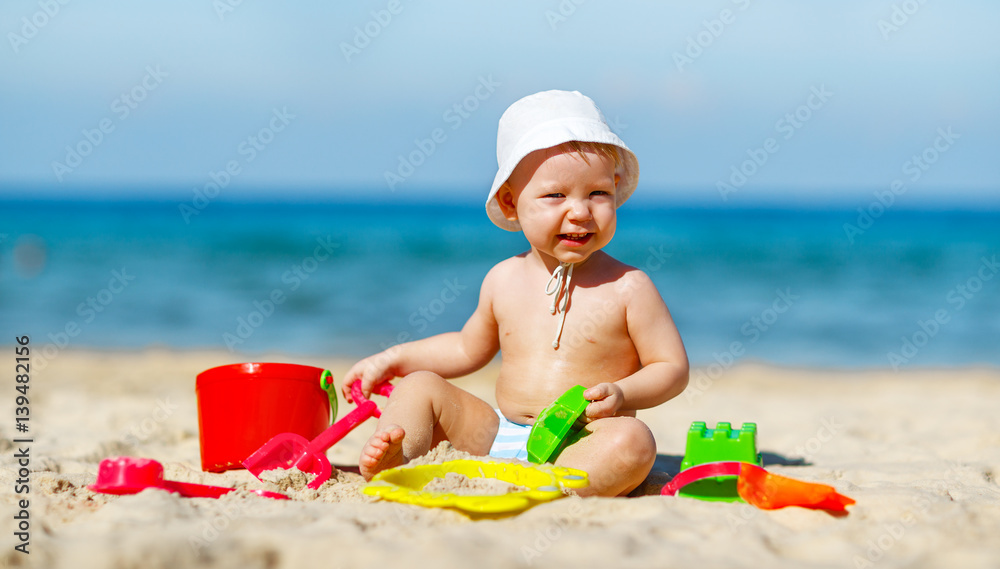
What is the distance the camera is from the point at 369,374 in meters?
2.94

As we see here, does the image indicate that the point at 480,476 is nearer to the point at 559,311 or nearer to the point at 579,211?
the point at 559,311

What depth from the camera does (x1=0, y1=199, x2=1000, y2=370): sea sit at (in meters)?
7.87

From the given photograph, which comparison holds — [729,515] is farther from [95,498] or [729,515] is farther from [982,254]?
[982,254]

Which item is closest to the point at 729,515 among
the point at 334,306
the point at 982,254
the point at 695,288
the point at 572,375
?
the point at 572,375

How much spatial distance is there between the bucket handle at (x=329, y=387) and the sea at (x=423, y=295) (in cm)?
446

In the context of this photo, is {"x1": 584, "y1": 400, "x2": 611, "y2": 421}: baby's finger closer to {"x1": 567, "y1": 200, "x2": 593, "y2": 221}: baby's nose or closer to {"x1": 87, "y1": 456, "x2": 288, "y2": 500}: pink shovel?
{"x1": 567, "y1": 200, "x2": 593, "y2": 221}: baby's nose

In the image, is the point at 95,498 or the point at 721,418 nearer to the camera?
the point at 95,498

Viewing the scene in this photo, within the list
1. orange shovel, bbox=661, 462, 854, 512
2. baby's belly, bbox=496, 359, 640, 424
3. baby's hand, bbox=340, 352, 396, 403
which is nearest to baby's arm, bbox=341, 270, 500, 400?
baby's hand, bbox=340, 352, 396, 403

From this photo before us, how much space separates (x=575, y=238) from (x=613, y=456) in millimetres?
722

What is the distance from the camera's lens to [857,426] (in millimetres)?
3969

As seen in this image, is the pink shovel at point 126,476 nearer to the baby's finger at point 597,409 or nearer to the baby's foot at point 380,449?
the baby's foot at point 380,449

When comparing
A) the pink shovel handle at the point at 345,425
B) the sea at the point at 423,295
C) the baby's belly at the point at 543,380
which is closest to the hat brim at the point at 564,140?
the baby's belly at the point at 543,380

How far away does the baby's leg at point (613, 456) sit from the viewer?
91.6 inches

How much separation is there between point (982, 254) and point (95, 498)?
20.6 meters
